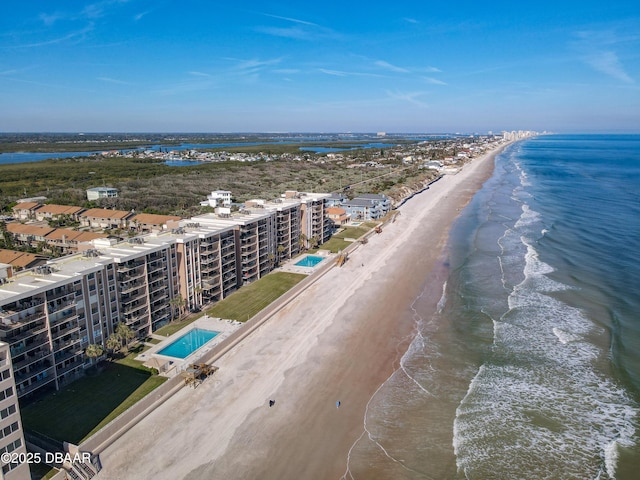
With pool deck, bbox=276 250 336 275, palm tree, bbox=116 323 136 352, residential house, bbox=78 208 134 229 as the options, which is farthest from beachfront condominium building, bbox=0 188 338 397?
residential house, bbox=78 208 134 229

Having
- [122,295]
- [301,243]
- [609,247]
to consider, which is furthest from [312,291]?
[609,247]

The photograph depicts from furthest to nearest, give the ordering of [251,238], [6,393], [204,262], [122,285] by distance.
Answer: [251,238] → [204,262] → [122,285] → [6,393]

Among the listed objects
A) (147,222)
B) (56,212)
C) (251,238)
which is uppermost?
(251,238)

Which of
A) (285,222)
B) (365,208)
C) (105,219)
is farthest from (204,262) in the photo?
(365,208)

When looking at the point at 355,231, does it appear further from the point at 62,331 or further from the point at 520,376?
the point at 62,331

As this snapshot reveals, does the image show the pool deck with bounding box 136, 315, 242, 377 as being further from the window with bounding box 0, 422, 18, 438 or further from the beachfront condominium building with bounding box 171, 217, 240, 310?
the window with bounding box 0, 422, 18, 438

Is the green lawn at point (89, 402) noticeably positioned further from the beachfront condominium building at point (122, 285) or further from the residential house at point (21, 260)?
the residential house at point (21, 260)
